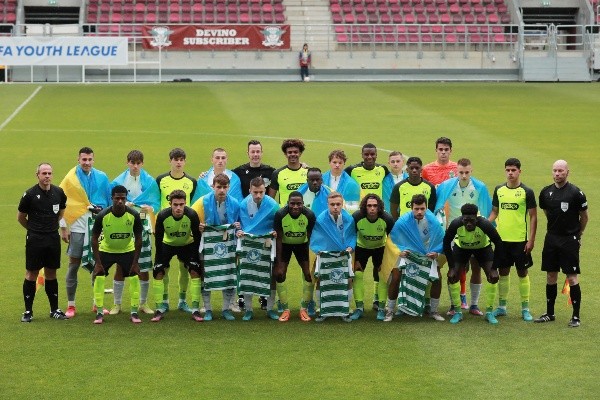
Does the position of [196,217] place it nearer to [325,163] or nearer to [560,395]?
[560,395]

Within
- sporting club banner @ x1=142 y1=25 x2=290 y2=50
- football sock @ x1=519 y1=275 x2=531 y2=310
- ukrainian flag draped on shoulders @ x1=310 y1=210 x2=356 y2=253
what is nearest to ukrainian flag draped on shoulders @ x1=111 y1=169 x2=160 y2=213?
ukrainian flag draped on shoulders @ x1=310 y1=210 x2=356 y2=253

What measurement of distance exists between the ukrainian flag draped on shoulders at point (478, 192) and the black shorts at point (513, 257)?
→ 0.62m

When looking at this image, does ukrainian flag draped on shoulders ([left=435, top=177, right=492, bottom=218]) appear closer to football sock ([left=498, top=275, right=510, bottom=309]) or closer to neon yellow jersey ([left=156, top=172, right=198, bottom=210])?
football sock ([left=498, top=275, right=510, bottom=309])

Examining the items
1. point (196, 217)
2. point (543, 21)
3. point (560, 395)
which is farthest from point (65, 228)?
point (543, 21)

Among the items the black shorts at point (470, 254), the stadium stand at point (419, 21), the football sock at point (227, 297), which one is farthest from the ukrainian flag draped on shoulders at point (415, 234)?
the stadium stand at point (419, 21)

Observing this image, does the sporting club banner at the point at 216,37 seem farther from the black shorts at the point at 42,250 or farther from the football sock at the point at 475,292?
the football sock at the point at 475,292

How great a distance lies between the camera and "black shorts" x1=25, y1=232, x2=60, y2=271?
1456 cm

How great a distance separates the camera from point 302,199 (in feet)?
Answer: 47.6

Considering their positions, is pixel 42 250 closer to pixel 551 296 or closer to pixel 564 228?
pixel 551 296

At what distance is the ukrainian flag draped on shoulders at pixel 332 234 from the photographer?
576 inches

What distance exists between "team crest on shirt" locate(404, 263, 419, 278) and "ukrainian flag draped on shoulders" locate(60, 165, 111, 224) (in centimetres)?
409

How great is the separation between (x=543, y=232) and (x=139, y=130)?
52.6 ft

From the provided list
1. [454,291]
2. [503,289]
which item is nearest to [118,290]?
[454,291]

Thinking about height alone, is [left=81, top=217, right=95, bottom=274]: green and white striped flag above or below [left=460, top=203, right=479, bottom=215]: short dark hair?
below
